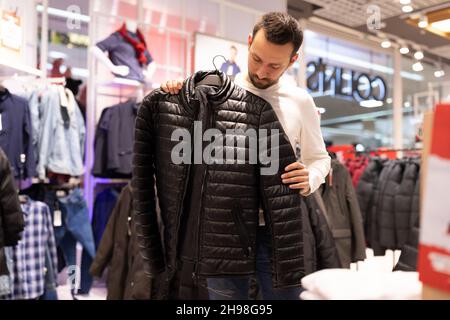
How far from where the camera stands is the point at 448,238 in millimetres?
455

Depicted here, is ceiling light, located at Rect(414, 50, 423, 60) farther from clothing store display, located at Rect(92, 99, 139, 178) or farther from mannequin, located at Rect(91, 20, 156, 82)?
clothing store display, located at Rect(92, 99, 139, 178)

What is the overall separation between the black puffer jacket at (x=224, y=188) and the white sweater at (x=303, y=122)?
0.06ft

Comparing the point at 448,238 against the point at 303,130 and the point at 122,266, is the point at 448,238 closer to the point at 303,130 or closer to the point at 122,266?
the point at 303,130

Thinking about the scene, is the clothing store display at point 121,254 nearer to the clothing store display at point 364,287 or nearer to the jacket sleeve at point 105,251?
the jacket sleeve at point 105,251

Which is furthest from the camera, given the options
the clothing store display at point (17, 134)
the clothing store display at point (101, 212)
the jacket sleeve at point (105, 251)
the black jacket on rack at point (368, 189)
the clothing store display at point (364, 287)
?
the black jacket on rack at point (368, 189)

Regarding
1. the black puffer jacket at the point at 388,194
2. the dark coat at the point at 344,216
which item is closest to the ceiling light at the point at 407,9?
the dark coat at the point at 344,216

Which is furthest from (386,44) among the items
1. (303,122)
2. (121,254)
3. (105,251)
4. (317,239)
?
(105,251)

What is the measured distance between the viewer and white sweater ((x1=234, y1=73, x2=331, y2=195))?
3.14 feet

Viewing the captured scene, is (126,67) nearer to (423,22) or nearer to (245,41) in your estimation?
(245,41)

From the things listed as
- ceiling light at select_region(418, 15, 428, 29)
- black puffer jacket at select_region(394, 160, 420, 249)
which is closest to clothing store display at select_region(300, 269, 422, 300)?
ceiling light at select_region(418, 15, 428, 29)

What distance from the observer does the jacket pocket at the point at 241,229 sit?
1034 mm

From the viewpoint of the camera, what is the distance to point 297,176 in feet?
3.22

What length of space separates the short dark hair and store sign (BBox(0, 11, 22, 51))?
1431mm

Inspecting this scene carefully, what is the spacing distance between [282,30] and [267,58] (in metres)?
0.06
